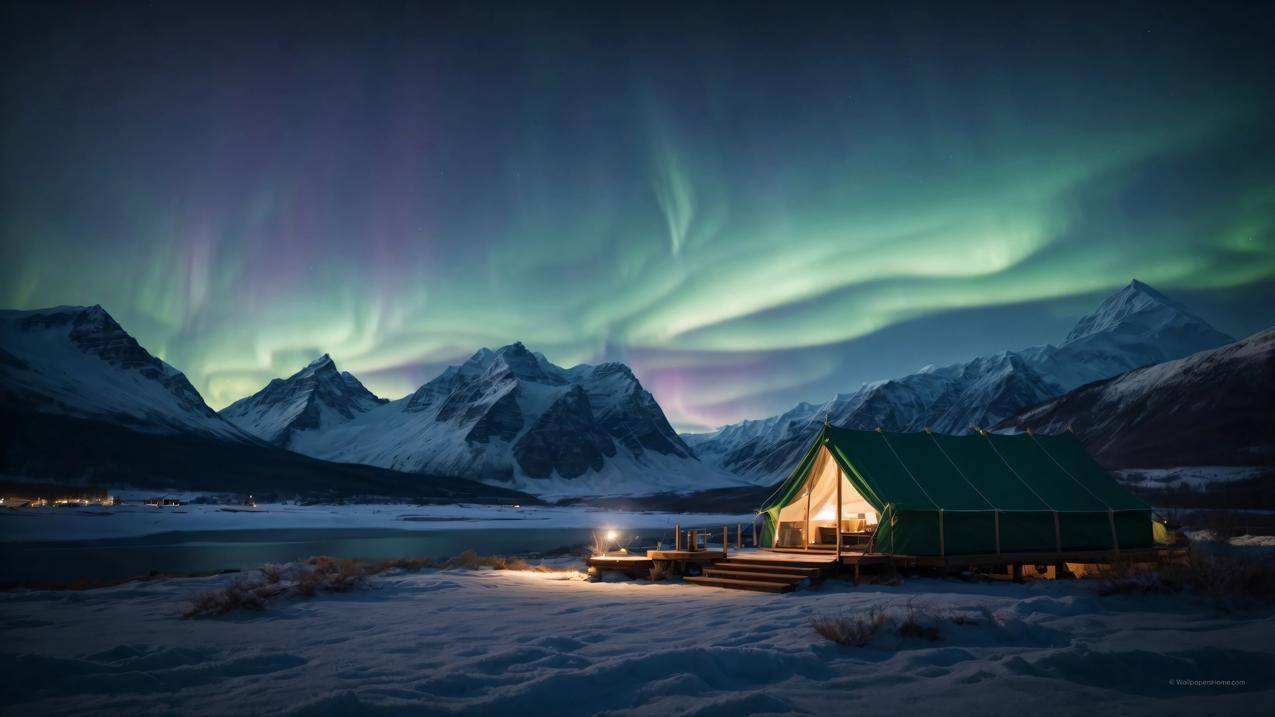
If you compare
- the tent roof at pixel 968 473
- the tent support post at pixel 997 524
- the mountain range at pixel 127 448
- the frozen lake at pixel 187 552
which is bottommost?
the frozen lake at pixel 187 552

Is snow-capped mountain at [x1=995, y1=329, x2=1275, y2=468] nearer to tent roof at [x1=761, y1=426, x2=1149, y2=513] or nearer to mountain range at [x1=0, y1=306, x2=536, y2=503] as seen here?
tent roof at [x1=761, y1=426, x2=1149, y2=513]

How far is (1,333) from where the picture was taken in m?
182

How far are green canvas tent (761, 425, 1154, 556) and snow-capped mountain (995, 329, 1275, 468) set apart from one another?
301 feet

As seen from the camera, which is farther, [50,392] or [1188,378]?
[50,392]

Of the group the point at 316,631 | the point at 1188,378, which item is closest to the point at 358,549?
the point at 316,631

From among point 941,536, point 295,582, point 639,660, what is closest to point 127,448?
point 295,582

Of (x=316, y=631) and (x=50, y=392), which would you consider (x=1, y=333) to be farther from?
(x=316, y=631)

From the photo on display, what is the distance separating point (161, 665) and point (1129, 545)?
23731 mm

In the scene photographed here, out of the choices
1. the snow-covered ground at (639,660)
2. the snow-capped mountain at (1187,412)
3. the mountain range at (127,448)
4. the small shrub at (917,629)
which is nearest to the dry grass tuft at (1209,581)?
the snow-covered ground at (639,660)

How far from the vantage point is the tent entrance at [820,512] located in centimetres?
2220

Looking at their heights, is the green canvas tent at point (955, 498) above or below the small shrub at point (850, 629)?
above

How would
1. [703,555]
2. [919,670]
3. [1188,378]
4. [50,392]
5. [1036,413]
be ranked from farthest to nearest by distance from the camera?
[1036,413], [50,392], [1188,378], [703,555], [919,670]

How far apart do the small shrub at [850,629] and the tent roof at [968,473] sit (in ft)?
29.3

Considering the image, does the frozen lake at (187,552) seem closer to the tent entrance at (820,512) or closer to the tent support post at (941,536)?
the tent entrance at (820,512)
